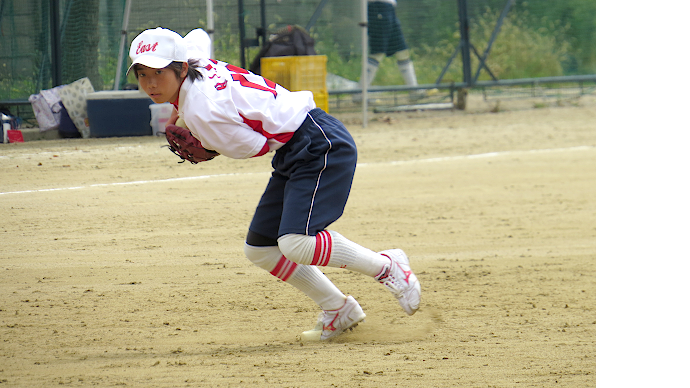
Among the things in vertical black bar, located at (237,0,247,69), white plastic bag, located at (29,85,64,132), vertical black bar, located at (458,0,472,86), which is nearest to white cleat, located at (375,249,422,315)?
white plastic bag, located at (29,85,64,132)

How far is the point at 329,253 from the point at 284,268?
33 centimetres

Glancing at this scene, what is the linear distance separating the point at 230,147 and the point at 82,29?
7030 millimetres

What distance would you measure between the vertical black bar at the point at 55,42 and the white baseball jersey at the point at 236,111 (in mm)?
6423

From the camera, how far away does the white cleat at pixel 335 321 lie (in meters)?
3.41

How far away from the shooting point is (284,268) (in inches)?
130

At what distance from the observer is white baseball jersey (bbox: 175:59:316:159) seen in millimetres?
2785

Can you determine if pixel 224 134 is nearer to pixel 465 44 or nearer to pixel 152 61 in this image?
pixel 152 61

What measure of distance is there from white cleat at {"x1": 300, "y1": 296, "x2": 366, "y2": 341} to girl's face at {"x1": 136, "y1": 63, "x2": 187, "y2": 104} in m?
1.36

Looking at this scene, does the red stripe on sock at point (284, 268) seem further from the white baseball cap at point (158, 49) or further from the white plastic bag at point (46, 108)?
the white plastic bag at point (46, 108)

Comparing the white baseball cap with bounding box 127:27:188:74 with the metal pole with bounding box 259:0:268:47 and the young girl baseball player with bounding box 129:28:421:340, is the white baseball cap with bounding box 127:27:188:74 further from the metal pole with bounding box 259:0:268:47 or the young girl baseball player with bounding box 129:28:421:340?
the metal pole with bounding box 259:0:268:47

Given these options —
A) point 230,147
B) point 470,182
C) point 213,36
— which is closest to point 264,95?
point 230,147

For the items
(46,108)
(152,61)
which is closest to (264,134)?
(152,61)

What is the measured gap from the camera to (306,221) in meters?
2.99
